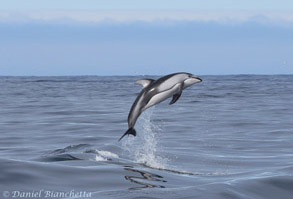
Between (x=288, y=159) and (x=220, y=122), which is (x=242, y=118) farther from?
(x=288, y=159)

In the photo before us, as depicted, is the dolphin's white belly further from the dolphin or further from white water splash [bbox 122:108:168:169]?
white water splash [bbox 122:108:168:169]

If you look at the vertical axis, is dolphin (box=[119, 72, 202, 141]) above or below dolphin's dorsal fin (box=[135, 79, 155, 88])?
below

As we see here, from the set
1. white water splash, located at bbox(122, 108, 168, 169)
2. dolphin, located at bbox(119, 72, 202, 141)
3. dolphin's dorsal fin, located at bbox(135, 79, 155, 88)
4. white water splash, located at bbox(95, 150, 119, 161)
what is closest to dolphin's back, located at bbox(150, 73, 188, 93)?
dolphin, located at bbox(119, 72, 202, 141)

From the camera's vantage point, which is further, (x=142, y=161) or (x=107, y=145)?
(x=107, y=145)

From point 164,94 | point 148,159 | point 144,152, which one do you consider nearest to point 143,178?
point 164,94

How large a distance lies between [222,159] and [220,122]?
1056cm

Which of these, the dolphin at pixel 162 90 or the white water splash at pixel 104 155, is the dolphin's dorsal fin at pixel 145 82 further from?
the white water splash at pixel 104 155

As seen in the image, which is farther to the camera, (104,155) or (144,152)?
(144,152)

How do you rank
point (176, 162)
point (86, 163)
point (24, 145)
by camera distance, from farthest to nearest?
point (24, 145) < point (176, 162) < point (86, 163)

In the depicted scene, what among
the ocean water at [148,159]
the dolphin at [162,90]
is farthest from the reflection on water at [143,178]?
the dolphin at [162,90]

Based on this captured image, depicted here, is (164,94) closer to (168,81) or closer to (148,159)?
(168,81)

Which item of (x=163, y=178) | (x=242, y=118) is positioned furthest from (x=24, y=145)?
(x=242, y=118)

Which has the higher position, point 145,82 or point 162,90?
point 145,82

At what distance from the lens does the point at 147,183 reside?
972 cm
